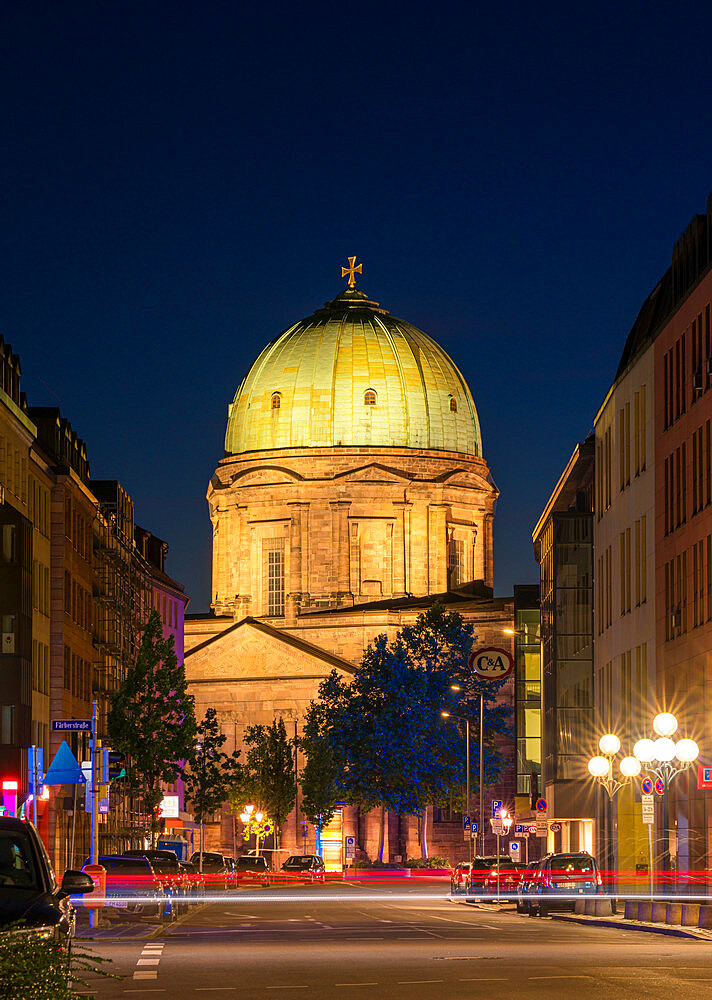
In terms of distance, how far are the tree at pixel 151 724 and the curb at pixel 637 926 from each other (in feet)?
135

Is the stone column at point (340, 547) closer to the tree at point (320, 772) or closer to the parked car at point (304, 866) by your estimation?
the tree at point (320, 772)

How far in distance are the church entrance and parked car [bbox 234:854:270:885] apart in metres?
26.0

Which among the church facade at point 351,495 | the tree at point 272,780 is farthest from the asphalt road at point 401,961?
the church facade at point 351,495

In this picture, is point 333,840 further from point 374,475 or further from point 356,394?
point 356,394

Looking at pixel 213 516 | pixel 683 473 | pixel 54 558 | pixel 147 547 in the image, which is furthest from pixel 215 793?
pixel 683 473

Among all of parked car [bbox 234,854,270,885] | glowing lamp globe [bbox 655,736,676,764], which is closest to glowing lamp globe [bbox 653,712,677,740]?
glowing lamp globe [bbox 655,736,676,764]

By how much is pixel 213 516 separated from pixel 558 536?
8026 centimetres

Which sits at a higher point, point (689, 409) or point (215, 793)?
point (689, 409)

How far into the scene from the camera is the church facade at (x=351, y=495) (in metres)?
151

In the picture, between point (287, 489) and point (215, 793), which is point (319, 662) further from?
point (215, 793)

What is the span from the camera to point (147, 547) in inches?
4975

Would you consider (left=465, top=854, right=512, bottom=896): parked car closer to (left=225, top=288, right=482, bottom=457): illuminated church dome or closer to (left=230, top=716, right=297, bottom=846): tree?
(left=230, top=716, right=297, bottom=846): tree

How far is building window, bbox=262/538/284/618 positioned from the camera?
154625 mm

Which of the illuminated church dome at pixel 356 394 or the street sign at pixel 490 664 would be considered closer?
the street sign at pixel 490 664
